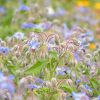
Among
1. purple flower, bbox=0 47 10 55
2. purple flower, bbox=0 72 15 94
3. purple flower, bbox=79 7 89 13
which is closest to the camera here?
purple flower, bbox=0 72 15 94

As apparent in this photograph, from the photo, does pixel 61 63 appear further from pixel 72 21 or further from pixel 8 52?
pixel 72 21

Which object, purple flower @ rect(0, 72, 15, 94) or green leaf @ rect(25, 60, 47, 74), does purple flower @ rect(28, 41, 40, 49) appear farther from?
purple flower @ rect(0, 72, 15, 94)

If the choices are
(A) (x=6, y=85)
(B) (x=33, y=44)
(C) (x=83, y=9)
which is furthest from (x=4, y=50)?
(C) (x=83, y=9)

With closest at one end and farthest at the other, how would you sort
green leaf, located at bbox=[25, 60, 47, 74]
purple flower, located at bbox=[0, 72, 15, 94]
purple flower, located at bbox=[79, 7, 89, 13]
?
purple flower, located at bbox=[0, 72, 15, 94]
green leaf, located at bbox=[25, 60, 47, 74]
purple flower, located at bbox=[79, 7, 89, 13]

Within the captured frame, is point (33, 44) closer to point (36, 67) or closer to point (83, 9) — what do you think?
point (36, 67)

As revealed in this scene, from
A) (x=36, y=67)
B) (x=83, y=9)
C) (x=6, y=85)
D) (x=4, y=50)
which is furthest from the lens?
(x=83, y=9)

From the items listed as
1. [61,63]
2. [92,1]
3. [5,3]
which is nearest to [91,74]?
[61,63]

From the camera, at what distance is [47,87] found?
243cm

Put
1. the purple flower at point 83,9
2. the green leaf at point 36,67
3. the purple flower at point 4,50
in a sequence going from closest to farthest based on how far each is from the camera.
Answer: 1. the green leaf at point 36,67
2. the purple flower at point 4,50
3. the purple flower at point 83,9

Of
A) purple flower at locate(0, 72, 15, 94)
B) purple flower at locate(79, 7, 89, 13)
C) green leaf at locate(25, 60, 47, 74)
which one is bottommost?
purple flower at locate(0, 72, 15, 94)

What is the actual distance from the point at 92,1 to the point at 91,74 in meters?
4.75

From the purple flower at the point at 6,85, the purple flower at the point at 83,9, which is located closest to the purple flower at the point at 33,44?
the purple flower at the point at 6,85

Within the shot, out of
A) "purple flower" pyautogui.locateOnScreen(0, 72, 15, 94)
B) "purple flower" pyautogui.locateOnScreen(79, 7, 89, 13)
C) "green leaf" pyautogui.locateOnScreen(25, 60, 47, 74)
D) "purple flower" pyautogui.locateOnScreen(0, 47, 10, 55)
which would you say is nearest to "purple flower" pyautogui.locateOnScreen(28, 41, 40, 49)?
"green leaf" pyautogui.locateOnScreen(25, 60, 47, 74)

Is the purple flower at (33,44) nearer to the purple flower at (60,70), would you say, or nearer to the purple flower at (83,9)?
the purple flower at (60,70)
